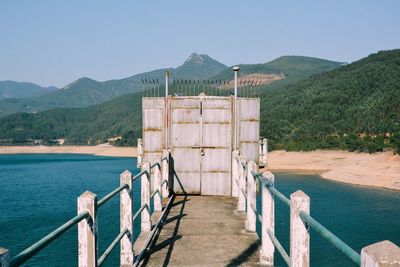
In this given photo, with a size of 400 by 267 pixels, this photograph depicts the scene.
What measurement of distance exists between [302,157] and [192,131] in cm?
7618

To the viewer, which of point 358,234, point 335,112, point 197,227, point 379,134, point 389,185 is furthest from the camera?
point 335,112

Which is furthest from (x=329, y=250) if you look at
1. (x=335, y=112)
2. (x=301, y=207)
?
(x=335, y=112)

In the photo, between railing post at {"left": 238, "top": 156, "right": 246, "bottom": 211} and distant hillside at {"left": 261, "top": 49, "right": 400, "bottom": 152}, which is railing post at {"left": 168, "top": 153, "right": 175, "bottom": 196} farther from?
distant hillside at {"left": 261, "top": 49, "right": 400, "bottom": 152}

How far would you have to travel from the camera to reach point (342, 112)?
106 m

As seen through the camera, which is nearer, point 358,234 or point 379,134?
point 358,234

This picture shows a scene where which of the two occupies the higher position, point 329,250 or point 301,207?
point 301,207

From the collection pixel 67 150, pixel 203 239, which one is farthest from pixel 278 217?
pixel 67 150

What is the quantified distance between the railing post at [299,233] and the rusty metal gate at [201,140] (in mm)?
8088

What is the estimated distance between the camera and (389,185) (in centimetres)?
5244

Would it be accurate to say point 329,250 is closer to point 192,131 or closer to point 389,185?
point 192,131

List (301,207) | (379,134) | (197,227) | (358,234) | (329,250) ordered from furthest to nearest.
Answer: (379,134), (358,234), (329,250), (197,227), (301,207)

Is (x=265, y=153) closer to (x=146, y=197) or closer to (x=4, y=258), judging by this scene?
(x=146, y=197)

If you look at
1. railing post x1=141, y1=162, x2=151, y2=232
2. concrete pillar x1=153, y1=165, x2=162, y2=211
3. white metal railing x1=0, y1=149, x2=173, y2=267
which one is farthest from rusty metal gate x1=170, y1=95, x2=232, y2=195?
railing post x1=141, y1=162, x2=151, y2=232

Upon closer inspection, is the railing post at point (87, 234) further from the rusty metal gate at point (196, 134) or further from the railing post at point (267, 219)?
the rusty metal gate at point (196, 134)
